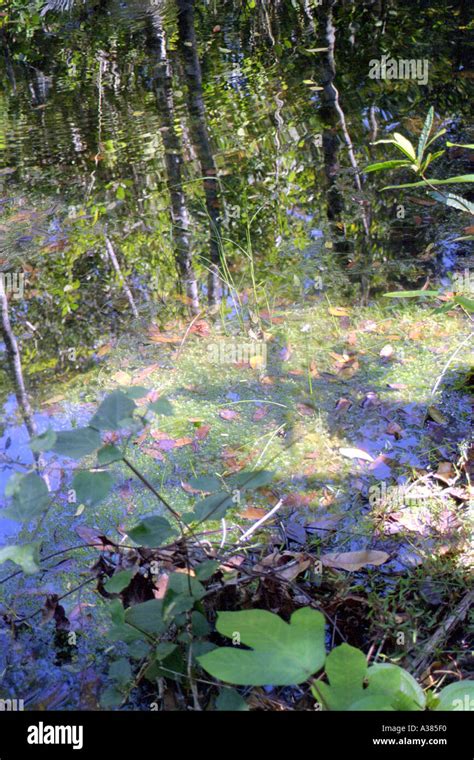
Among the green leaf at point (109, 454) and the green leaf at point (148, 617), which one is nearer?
the green leaf at point (109, 454)

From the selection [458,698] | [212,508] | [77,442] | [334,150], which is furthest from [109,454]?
[334,150]

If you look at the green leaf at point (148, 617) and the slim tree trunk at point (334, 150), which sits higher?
the slim tree trunk at point (334, 150)

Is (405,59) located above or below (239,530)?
above

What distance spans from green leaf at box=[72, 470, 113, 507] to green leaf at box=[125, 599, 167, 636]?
0.36 meters

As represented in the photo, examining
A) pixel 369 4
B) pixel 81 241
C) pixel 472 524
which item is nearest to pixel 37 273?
pixel 81 241

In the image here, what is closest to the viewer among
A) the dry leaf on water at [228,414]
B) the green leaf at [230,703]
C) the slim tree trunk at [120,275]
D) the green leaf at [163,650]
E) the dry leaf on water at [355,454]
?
the green leaf at [230,703]

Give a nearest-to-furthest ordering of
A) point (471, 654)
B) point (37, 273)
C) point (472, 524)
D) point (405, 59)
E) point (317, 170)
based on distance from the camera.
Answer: point (471, 654), point (472, 524), point (37, 273), point (317, 170), point (405, 59)

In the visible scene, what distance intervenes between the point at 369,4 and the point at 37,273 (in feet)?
19.7

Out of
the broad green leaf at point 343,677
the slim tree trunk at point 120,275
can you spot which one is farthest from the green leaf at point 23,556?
the slim tree trunk at point 120,275

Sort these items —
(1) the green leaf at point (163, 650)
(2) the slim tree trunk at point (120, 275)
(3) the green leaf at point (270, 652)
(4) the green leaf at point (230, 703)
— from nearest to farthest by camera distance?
(3) the green leaf at point (270, 652) → (4) the green leaf at point (230, 703) → (1) the green leaf at point (163, 650) → (2) the slim tree trunk at point (120, 275)

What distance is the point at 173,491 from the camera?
2500 millimetres

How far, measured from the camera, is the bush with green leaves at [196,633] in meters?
1.22

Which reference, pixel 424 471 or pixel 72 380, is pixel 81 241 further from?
pixel 424 471

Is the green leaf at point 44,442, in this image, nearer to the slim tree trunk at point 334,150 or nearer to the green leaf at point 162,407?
the green leaf at point 162,407
